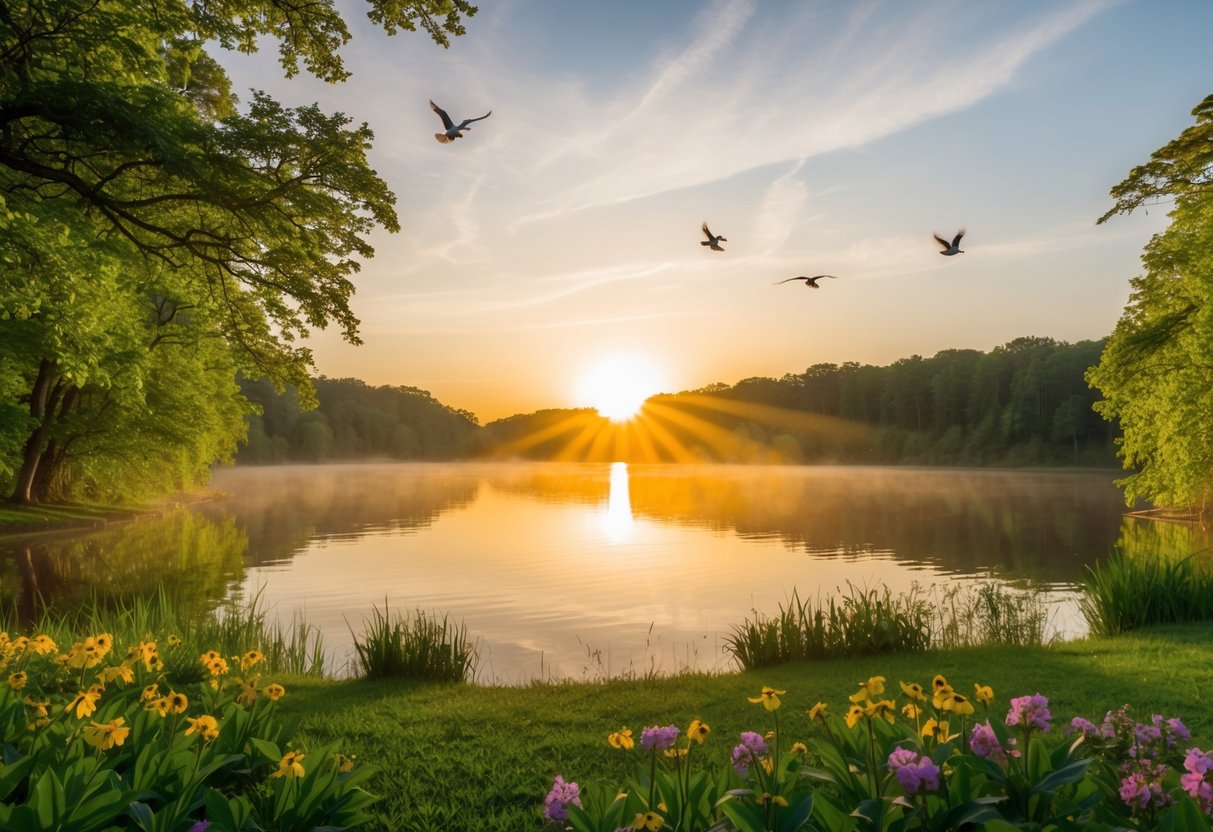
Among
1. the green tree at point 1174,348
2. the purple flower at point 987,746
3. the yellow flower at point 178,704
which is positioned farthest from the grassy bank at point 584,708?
the green tree at point 1174,348

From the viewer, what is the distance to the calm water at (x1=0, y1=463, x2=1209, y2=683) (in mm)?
15891

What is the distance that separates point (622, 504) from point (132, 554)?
96.1ft

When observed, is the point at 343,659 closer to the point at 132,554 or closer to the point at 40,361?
the point at 132,554

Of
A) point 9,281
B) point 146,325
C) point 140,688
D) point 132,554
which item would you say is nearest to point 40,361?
point 146,325

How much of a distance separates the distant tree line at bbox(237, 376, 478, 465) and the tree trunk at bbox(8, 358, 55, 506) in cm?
9074

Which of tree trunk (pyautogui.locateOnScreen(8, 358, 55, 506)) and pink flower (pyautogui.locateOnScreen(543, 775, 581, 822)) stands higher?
tree trunk (pyautogui.locateOnScreen(8, 358, 55, 506))

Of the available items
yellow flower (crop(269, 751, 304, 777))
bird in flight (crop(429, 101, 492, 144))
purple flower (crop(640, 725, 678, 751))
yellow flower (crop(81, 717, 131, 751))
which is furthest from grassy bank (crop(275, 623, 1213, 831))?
bird in flight (crop(429, 101, 492, 144))

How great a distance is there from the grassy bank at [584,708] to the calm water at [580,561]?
2.27 meters

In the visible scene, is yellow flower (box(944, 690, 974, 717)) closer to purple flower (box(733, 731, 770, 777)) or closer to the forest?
purple flower (box(733, 731, 770, 777))

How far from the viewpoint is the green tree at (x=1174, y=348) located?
26516 mm

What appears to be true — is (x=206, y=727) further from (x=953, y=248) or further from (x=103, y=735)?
(x=953, y=248)

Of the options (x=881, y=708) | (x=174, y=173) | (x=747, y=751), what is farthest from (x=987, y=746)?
(x=174, y=173)

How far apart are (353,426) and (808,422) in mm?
92419

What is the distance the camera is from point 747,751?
4.29 meters
